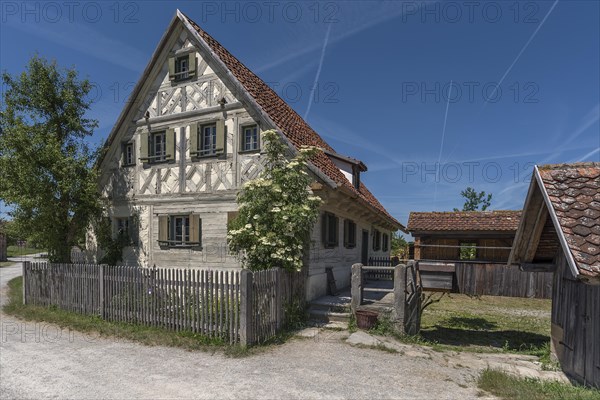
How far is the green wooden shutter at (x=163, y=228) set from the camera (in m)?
Answer: 12.4

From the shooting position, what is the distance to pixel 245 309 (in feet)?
23.4

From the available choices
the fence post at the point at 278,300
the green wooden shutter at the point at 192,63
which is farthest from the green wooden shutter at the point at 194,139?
the fence post at the point at 278,300

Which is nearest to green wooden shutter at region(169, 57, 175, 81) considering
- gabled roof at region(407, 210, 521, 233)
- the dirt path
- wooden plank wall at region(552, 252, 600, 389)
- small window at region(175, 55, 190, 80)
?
small window at region(175, 55, 190, 80)

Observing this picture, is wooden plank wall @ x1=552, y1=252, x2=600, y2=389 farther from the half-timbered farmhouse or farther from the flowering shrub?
the half-timbered farmhouse

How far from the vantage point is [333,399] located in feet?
16.4

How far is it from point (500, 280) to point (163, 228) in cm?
1324

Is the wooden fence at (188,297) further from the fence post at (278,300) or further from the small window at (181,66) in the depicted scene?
the small window at (181,66)

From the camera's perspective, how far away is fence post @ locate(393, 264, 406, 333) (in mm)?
8219

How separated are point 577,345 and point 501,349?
2725 mm

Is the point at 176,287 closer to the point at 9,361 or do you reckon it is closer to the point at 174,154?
the point at 9,361

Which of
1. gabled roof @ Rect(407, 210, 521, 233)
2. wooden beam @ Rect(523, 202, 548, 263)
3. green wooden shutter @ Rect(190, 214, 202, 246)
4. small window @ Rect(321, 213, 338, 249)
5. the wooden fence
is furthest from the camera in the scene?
gabled roof @ Rect(407, 210, 521, 233)

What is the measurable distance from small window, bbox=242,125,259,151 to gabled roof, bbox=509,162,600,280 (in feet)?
25.7

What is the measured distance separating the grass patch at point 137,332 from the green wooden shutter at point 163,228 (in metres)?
3.51

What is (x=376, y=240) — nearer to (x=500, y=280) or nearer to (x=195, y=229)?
(x=500, y=280)
